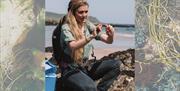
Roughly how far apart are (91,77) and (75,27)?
19.9 inches

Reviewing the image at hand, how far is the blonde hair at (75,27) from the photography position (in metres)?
4.20

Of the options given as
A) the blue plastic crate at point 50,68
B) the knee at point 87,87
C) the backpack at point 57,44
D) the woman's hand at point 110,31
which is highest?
the woman's hand at point 110,31

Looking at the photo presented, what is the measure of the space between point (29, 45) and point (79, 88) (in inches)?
22.6

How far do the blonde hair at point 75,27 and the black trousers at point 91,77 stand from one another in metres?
0.12

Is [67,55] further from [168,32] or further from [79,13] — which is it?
[168,32]

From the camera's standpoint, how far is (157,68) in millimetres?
3902

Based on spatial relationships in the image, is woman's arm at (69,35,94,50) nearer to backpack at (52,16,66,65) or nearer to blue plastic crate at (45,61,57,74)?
backpack at (52,16,66,65)

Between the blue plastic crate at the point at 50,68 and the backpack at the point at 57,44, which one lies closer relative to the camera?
the backpack at the point at 57,44

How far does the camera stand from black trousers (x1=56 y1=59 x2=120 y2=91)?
4.17m

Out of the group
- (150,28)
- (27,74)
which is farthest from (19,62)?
(150,28)

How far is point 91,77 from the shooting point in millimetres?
4438

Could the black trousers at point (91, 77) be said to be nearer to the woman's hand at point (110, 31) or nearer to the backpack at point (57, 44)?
the backpack at point (57, 44)

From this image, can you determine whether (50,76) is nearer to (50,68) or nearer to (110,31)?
(50,68)

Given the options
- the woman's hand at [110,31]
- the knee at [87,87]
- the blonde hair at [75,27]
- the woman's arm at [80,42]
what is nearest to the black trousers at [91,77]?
the knee at [87,87]
